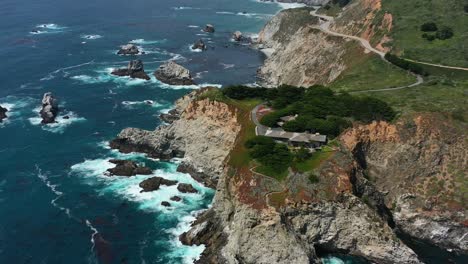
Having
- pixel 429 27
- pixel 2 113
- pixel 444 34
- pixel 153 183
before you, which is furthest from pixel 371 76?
pixel 2 113

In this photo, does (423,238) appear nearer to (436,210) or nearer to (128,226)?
(436,210)

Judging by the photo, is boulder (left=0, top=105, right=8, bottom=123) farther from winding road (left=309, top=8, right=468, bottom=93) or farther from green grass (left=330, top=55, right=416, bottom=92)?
winding road (left=309, top=8, right=468, bottom=93)

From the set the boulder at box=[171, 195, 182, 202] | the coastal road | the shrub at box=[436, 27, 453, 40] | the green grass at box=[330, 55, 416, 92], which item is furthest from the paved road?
the shrub at box=[436, 27, 453, 40]

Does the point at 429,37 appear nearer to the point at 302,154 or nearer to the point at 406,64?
the point at 406,64

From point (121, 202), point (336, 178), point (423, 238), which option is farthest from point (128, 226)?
point (423, 238)

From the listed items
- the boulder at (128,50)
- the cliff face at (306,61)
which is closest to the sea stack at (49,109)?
the boulder at (128,50)

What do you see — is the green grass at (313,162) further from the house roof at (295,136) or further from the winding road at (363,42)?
the winding road at (363,42)
